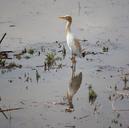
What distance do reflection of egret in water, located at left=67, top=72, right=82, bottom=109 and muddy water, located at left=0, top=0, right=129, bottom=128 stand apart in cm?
6

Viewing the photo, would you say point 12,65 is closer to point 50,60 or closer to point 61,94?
point 50,60

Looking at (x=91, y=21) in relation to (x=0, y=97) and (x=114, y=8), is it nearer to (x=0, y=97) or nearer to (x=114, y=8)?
(x=114, y=8)

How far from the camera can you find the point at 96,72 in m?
8.34

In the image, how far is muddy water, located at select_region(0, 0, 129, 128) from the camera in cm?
646

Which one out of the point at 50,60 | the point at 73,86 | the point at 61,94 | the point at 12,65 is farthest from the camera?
the point at 50,60

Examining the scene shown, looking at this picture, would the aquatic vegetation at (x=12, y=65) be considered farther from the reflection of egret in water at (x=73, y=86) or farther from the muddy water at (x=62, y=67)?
the reflection of egret in water at (x=73, y=86)

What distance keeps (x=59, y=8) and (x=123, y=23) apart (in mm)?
1743

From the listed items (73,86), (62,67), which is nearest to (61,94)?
(73,86)

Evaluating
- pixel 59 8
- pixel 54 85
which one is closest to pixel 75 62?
pixel 54 85

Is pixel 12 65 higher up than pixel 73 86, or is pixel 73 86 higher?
pixel 12 65

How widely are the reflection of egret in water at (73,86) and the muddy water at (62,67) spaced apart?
0.06 m

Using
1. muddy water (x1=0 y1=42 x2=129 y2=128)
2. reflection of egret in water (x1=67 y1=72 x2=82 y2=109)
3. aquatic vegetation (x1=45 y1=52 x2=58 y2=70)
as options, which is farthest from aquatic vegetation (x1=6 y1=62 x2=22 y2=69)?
reflection of egret in water (x1=67 y1=72 x2=82 y2=109)

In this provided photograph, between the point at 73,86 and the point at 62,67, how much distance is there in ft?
3.54

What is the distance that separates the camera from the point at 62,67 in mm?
8617
